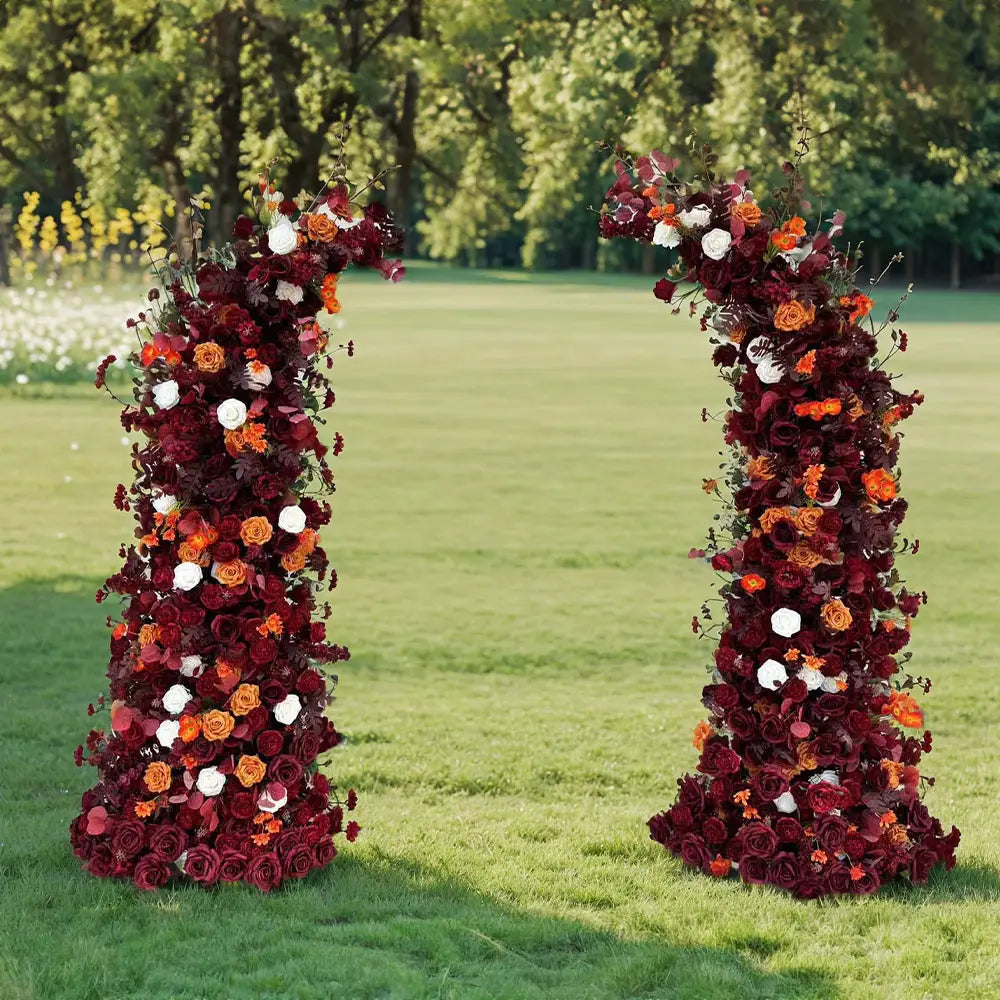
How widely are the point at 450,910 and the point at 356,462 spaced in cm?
1263

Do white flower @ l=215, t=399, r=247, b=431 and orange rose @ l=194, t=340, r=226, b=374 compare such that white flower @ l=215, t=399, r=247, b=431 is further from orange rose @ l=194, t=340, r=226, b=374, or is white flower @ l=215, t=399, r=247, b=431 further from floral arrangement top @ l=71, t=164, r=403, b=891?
orange rose @ l=194, t=340, r=226, b=374

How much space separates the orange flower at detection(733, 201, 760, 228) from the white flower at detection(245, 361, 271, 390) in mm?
1615

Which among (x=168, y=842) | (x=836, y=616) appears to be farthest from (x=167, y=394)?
(x=836, y=616)

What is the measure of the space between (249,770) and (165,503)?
91 centimetres

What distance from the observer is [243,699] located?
16.9 feet

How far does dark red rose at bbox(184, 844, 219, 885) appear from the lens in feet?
17.0

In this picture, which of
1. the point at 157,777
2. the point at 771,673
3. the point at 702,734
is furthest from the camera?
the point at 702,734

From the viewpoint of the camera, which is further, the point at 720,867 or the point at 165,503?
the point at 720,867

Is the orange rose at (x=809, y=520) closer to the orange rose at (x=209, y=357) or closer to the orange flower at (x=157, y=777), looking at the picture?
the orange rose at (x=209, y=357)

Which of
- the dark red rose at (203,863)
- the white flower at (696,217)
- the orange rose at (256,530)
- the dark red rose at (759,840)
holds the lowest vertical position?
the dark red rose at (203,863)

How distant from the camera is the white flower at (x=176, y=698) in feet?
16.9

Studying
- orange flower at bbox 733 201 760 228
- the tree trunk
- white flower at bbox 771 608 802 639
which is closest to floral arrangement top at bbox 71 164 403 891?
orange flower at bbox 733 201 760 228

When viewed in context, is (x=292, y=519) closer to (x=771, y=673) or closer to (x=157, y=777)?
(x=157, y=777)

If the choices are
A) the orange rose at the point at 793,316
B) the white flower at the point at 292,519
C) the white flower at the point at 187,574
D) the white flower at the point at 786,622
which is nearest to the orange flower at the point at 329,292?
the white flower at the point at 292,519
